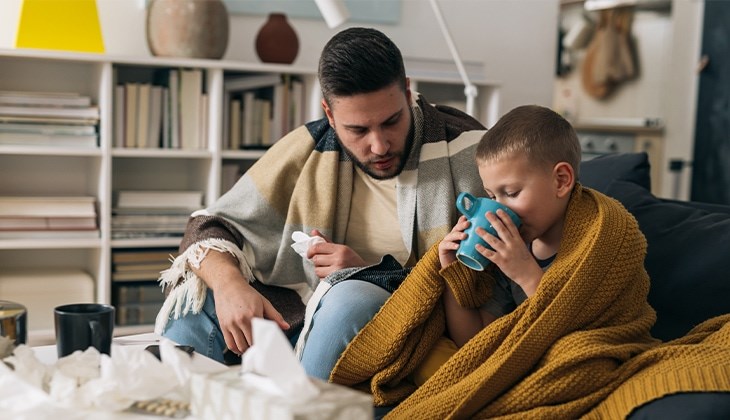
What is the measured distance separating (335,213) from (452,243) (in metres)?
0.49

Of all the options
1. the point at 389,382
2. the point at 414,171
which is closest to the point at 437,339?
the point at 389,382

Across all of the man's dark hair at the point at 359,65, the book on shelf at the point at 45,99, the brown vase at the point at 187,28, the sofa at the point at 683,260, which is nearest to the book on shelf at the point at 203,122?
the brown vase at the point at 187,28

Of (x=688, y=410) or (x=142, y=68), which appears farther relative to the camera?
(x=142, y=68)

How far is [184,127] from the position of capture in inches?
125

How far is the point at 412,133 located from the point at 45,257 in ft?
5.91

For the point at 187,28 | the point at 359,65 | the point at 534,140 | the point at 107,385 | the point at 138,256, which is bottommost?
the point at 138,256

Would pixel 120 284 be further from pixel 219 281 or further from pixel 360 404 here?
pixel 360 404

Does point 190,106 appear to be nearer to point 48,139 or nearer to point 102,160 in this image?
point 102,160

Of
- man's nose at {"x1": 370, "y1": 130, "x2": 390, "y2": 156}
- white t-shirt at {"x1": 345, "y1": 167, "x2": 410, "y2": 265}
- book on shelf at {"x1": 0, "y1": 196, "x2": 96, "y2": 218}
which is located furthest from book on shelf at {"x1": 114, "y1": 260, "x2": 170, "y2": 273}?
man's nose at {"x1": 370, "y1": 130, "x2": 390, "y2": 156}

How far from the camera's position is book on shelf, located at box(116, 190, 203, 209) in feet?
10.2

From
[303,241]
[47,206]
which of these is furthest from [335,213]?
[47,206]

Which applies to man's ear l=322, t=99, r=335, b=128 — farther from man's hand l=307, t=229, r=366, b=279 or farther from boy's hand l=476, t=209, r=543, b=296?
boy's hand l=476, t=209, r=543, b=296

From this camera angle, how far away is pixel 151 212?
3123 mm

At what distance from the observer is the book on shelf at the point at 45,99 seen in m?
2.92
